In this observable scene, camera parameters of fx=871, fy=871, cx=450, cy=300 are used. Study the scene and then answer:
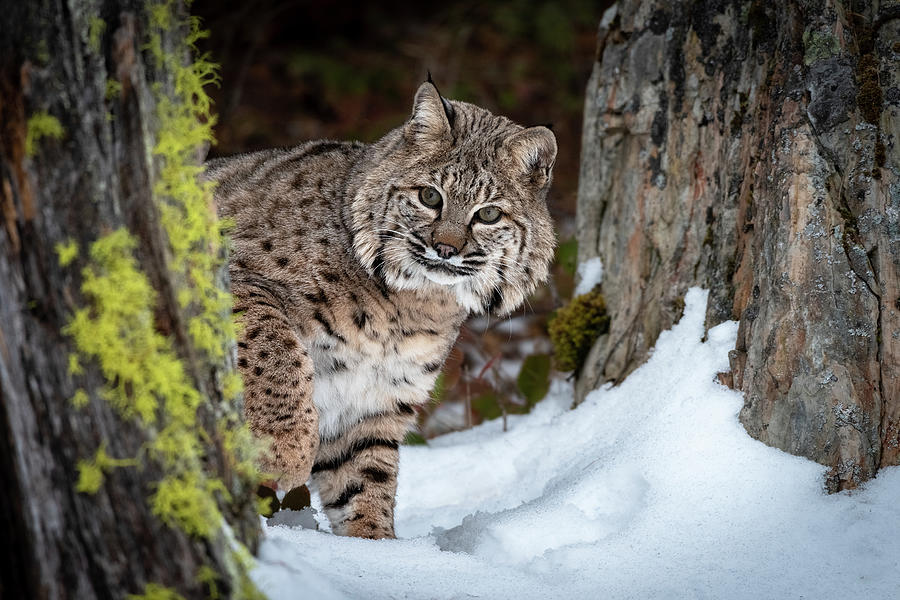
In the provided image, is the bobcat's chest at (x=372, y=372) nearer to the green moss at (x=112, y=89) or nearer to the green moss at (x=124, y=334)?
the green moss at (x=124, y=334)

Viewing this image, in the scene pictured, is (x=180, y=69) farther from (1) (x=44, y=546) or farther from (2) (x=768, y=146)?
(2) (x=768, y=146)

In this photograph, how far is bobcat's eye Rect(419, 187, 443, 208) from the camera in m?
3.53

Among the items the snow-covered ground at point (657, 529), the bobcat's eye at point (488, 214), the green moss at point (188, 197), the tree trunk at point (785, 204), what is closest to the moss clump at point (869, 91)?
the tree trunk at point (785, 204)

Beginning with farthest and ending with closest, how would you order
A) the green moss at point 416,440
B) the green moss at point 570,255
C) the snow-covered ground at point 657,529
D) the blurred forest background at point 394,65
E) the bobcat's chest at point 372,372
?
1. the blurred forest background at point 394,65
2. the green moss at point 570,255
3. the green moss at point 416,440
4. the bobcat's chest at point 372,372
5. the snow-covered ground at point 657,529

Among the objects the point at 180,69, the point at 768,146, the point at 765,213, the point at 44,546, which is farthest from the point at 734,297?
the point at 44,546

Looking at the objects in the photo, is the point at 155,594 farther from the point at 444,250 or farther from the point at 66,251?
the point at 444,250

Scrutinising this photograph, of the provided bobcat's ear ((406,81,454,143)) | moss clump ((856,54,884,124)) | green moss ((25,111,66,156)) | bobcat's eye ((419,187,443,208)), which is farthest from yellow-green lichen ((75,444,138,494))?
moss clump ((856,54,884,124))

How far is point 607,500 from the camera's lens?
284 centimetres

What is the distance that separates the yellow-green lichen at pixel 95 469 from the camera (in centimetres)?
155

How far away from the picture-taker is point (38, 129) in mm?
1517

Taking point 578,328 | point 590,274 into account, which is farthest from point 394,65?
point 578,328

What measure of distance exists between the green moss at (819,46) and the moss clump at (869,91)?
96 millimetres

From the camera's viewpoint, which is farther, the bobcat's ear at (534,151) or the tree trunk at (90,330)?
the bobcat's ear at (534,151)

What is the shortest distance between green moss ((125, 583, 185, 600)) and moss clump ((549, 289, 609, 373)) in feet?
9.10
